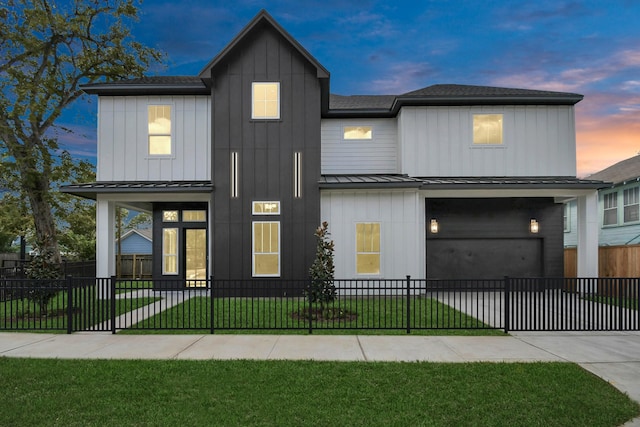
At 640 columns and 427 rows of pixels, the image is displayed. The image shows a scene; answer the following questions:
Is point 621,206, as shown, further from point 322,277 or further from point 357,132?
point 322,277

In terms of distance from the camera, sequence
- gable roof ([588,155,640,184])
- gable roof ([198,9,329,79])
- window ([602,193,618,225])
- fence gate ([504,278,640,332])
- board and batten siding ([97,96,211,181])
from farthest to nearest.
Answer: window ([602,193,618,225]) < gable roof ([588,155,640,184]) < board and batten siding ([97,96,211,181]) < gable roof ([198,9,329,79]) < fence gate ([504,278,640,332])

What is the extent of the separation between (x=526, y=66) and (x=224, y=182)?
232ft

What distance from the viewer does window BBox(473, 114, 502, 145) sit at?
1616 cm

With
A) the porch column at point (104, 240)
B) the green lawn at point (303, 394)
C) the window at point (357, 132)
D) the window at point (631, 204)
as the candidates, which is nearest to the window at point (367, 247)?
the window at point (357, 132)

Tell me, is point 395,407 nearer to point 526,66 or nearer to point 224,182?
point 224,182

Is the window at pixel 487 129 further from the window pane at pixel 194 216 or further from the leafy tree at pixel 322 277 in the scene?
the window pane at pixel 194 216

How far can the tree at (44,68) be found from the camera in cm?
1773

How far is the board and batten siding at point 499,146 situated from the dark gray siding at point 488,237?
1649mm

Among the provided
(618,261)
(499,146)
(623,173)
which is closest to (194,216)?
(499,146)

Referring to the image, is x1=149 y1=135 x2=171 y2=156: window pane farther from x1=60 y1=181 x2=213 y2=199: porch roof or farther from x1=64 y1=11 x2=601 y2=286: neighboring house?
x1=60 y1=181 x2=213 y2=199: porch roof

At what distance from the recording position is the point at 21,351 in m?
7.44

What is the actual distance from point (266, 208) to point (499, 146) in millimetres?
10042

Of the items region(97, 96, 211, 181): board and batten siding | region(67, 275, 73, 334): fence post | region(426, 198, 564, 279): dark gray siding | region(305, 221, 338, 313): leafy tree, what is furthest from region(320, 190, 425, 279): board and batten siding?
region(67, 275, 73, 334): fence post

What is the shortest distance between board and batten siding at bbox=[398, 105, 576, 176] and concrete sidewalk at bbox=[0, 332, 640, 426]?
8631 mm
